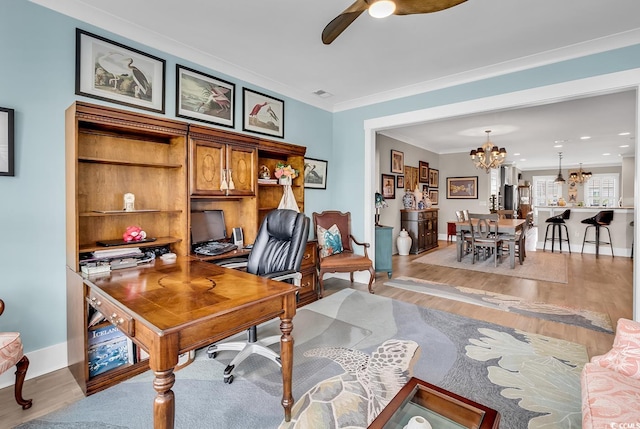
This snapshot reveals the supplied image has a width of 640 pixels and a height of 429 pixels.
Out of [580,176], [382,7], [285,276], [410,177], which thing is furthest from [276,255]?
[580,176]

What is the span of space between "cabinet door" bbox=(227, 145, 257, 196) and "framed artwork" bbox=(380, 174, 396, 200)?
3733 millimetres

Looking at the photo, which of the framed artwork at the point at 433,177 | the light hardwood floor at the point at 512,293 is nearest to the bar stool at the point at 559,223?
the light hardwood floor at the point at 512,293

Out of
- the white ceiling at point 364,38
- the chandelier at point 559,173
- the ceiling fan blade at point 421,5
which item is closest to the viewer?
the ceiling fan blade at point 421,5

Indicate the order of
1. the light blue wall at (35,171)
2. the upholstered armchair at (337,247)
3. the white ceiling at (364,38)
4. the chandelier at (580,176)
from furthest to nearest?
1. the chandelier at (580,176)
2. the upholstered armchair at (337,247)
3. the white ceiling at (364,38)
4. the light blue wall at (35,171)

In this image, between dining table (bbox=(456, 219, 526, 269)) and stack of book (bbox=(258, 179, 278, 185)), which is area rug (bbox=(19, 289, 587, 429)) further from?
dining table (bbox=(456, 219, 526, 269))

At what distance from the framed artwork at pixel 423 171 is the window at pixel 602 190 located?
8452 millimetres

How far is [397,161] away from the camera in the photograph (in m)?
6.91

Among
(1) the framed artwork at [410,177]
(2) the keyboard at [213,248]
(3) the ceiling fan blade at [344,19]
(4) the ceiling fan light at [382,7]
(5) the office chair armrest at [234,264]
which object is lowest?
(5) the office chair armrest at [234,264]

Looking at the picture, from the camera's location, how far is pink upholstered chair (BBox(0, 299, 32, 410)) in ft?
5.39

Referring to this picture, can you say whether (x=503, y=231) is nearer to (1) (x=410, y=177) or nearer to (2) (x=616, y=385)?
(1) (x=410, y=177)

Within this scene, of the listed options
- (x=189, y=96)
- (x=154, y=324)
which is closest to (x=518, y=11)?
(x=189, y=96)

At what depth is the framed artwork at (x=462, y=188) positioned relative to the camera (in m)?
8.65

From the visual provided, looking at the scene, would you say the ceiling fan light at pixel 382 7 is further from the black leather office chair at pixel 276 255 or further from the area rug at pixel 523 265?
the area rug at pixel 523 265

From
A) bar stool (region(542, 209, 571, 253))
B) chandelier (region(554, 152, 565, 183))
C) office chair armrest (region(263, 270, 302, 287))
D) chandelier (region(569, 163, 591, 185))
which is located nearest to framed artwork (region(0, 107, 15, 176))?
office chair armrest (region(263, 270, 302, 287))
